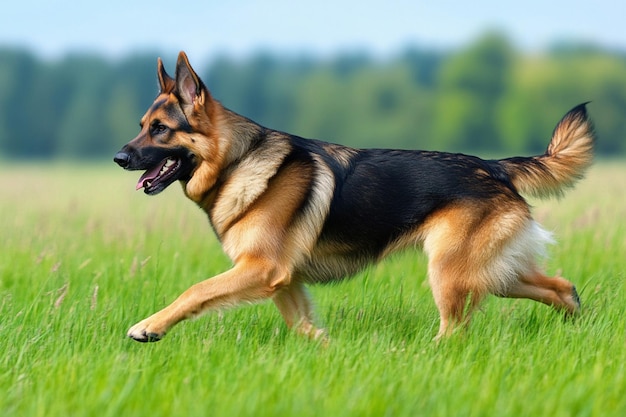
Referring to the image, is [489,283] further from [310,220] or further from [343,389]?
[343,389]

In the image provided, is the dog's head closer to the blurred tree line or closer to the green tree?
the blurred tree line

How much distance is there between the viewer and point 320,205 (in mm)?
5199

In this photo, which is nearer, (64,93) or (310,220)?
(310,220)

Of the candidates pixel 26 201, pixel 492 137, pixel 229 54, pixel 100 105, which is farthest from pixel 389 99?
pixel 26 201

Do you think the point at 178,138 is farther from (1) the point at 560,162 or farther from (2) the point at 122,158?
(1) the point at 560,162

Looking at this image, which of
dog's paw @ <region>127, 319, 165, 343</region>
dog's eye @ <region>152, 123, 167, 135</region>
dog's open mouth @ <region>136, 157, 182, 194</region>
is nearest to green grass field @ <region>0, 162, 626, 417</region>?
dog's paw @ <region>127, 319, 165, 343</region>

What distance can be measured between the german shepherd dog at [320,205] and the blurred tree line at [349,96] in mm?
55605

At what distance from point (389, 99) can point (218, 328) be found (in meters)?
60.6

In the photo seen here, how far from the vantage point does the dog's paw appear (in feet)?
15.1

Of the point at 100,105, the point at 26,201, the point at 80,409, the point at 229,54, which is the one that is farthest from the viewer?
the point at 229,54

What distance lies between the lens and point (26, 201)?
15.9 m

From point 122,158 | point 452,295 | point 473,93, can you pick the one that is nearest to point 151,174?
point 122,158

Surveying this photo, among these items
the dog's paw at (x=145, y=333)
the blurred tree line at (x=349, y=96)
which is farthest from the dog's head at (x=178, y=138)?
the blurred tree line at (x=349, y=96)

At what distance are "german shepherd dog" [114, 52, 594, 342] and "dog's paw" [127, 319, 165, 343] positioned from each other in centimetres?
58
